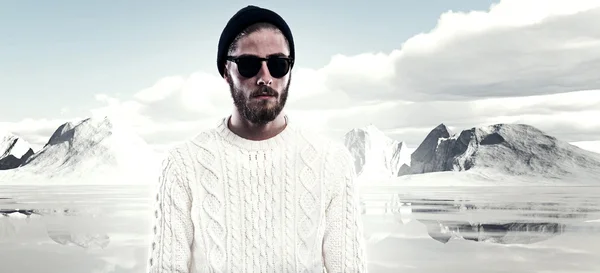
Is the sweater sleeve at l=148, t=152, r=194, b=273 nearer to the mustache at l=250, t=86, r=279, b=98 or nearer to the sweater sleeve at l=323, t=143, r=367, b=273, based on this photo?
the mustache at l=250, t=86, r=279, b=98

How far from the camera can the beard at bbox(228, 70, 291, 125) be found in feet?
9.29

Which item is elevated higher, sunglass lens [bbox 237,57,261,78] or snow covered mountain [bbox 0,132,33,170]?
snow covered mountain [bbox 0,132,33,170]

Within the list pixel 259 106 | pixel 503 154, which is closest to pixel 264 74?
pixel 259 106

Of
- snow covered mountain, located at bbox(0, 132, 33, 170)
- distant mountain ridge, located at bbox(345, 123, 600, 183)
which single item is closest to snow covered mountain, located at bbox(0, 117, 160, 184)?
snow covered mountain, located at bbox(0, 132, 33, 170)

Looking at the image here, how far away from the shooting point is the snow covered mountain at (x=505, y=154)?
81312mm

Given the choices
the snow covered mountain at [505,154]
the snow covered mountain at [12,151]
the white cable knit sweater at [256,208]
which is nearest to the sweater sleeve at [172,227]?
the white cable knit sweater at [256,208]

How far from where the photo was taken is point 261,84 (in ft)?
9.34

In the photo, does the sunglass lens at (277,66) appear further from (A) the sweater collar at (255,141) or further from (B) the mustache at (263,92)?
(A) the sweater collar at (255,141)

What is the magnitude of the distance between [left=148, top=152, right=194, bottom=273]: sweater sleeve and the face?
1.63 feet

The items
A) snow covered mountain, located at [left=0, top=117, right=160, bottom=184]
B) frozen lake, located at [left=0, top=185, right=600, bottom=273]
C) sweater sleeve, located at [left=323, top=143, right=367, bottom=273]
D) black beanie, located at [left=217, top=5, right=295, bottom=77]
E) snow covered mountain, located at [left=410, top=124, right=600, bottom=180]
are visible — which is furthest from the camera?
snow covered mountain, located at [left=410, top=124, right=600, bottom=180]

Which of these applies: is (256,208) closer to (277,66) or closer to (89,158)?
(277,66)

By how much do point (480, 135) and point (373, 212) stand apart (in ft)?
240

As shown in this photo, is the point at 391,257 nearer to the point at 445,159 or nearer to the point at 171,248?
the point at 171,248

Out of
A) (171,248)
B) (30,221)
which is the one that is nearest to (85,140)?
(30,221)
